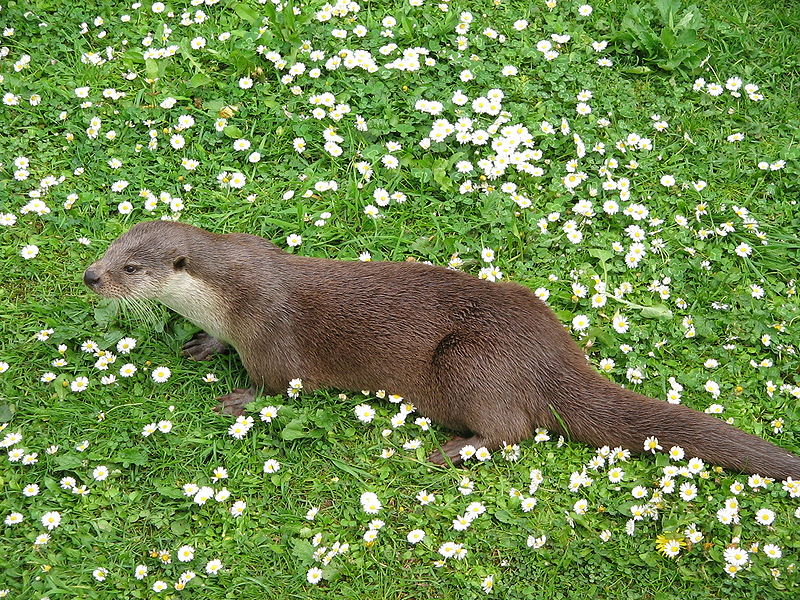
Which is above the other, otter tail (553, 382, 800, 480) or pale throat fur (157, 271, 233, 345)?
otter tail (553, 382, 800, 480)

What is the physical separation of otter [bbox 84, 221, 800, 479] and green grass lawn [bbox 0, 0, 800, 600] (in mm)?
117

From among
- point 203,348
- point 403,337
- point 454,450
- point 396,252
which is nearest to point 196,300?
point 203,348

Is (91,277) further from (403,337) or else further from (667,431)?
(667,431)

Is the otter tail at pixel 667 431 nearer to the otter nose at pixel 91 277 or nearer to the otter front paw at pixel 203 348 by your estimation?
the otter front paw at pixel 203 348

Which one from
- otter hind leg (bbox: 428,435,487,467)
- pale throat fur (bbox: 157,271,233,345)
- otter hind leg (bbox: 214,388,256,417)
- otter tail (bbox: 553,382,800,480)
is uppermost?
otter tail (bbox: 553,382,800,480)

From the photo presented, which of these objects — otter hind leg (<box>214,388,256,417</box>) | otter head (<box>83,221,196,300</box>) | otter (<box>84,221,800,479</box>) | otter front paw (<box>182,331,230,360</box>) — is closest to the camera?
otter (<box>84,221,800,479</box>)

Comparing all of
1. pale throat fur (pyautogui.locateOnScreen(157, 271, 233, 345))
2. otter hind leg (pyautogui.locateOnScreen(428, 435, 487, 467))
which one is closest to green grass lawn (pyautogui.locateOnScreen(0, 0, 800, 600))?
otter hind leg (pyautogui.locateOnScreen(428, 435, 487, 467))

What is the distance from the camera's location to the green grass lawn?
3045 mm

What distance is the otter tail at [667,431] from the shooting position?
120 inches

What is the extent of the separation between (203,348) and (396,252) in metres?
0.93

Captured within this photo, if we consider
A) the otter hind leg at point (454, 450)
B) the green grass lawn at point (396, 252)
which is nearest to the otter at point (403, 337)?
the otter hind leg at point (454, 450)

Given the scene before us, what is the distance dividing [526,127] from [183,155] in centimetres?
165

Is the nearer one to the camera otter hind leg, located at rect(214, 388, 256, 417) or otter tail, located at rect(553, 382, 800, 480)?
otter tail, located at rect(553, 382, 800, 480)

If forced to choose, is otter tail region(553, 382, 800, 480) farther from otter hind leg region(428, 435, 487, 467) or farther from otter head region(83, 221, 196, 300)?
otter head region(83, 221, 196, 300)
